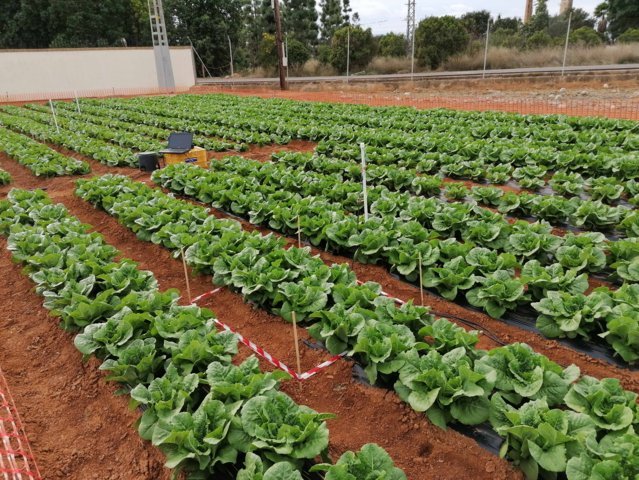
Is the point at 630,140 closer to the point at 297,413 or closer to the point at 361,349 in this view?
the point at 361,349

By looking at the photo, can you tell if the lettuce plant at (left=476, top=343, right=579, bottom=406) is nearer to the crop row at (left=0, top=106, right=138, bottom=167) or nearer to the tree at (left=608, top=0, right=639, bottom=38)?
the crop row at (left=0, top=106, right=138, bottom=167)

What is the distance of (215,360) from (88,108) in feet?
81.7

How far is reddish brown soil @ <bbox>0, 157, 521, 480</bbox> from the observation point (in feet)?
10.8

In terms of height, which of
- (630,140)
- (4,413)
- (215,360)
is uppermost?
(630,140)

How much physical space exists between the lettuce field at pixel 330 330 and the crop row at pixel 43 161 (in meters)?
3.23

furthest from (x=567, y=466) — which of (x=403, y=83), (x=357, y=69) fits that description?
(x=357, y=69)

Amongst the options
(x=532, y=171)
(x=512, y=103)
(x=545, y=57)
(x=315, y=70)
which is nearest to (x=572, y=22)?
(x=545, y=57)

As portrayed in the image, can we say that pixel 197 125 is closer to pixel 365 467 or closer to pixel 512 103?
pixel 512 103

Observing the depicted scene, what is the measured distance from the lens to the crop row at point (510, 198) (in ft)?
22.1

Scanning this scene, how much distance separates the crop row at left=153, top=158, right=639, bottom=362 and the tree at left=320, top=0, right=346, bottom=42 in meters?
52.7

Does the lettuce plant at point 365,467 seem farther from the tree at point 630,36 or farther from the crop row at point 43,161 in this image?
the tree at point 630,36

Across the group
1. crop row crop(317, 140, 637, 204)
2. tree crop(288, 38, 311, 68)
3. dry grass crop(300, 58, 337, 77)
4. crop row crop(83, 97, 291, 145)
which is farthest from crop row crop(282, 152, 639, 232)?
tree crop(288, 38, 311, 68)

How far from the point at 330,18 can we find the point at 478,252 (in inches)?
2261

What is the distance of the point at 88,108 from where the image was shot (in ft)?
81.2
